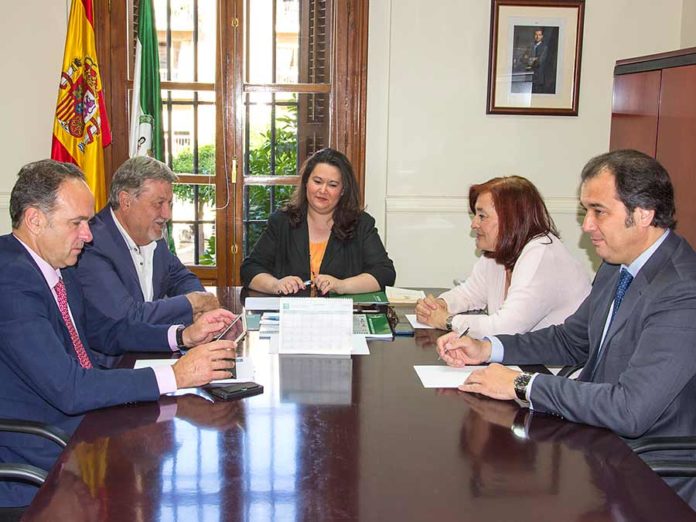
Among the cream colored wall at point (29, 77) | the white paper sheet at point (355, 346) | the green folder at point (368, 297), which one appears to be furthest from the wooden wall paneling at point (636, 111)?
the cream colored wall at point (29, 77)

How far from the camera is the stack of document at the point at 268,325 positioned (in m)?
2.66

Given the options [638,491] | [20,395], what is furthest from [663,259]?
[20,395]

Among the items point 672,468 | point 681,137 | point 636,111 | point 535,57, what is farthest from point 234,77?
point 672,468

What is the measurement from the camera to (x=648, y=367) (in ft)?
6.04

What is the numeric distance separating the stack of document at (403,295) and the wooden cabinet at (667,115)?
1.23 metres

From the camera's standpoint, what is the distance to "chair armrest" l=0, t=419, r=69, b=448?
180cm

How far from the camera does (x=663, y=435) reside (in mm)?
1957

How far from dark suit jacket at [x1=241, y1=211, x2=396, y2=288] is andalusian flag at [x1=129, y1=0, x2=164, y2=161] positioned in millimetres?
1251

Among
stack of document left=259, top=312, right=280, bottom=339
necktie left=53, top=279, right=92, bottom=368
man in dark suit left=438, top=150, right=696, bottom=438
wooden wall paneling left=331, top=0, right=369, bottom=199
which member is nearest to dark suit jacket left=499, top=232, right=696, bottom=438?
man in dark suit left=438, top=150, right=696, bottom=438

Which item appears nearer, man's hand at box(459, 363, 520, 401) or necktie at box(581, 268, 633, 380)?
man's hand at box(459, 363, 520, 401)

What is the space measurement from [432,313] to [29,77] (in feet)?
10.7

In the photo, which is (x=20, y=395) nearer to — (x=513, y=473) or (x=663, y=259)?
(x=513, y=473)

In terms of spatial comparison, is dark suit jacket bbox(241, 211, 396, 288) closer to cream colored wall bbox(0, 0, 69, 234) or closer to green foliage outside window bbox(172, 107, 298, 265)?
green foliage outside window bbox(172, 107, 298, 265)

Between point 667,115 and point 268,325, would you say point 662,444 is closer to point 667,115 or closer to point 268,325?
point 268,325
